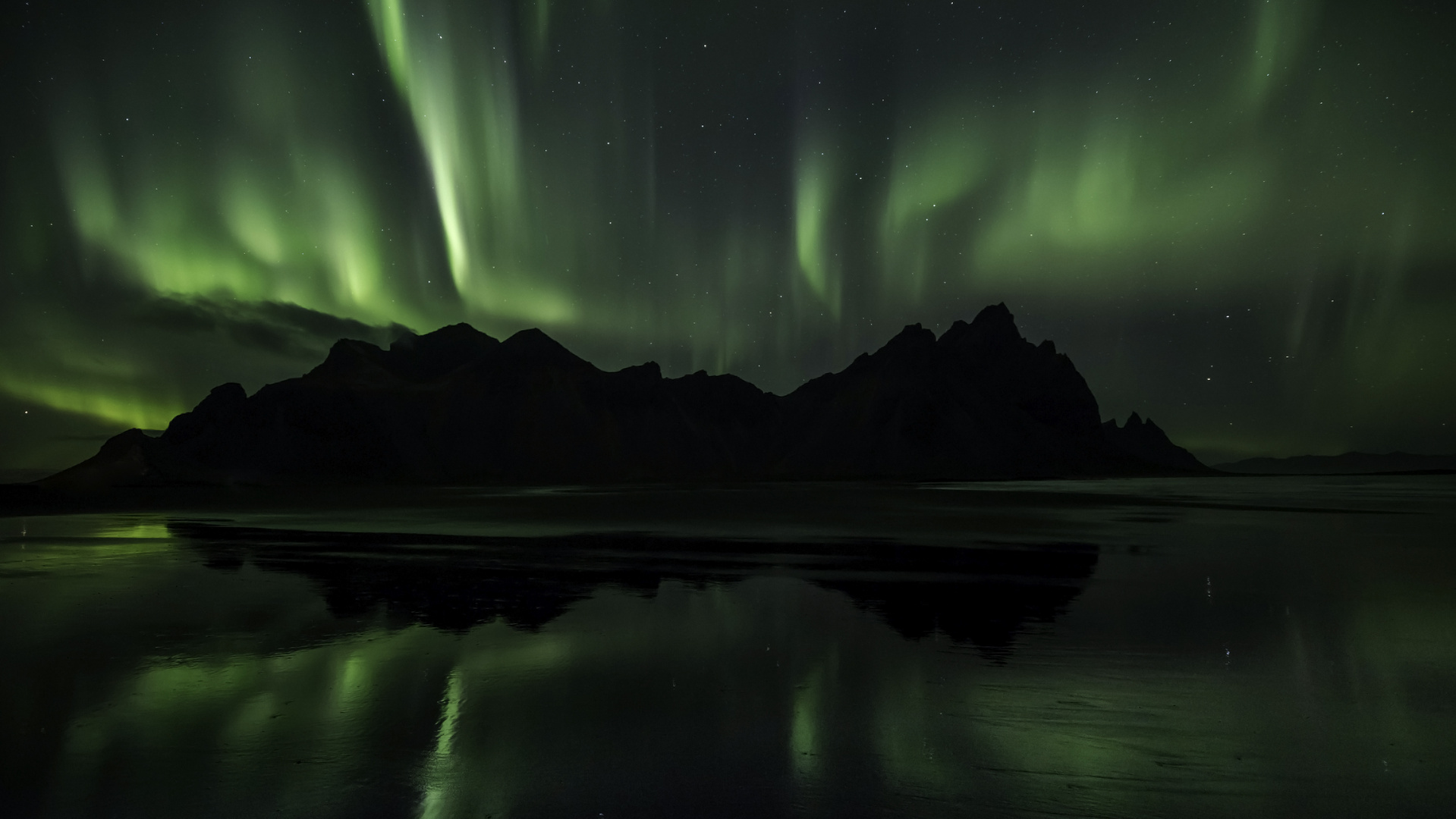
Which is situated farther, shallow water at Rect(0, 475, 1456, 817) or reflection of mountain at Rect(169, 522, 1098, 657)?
reflection of mountain at Rect(169, 522, 1098, 657)

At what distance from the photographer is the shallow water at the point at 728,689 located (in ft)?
21.1

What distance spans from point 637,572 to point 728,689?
36.4 feet

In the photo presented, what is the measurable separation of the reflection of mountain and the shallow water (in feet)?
0.57

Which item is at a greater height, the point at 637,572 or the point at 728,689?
the point at 728,689

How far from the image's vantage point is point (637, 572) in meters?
20.3

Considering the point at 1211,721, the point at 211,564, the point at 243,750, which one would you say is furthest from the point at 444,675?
the point at 211,564

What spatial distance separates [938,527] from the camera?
119 feet

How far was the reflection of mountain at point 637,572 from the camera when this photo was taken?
14.2m

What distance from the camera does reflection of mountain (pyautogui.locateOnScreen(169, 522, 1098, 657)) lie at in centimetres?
1423

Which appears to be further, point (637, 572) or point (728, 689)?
point (637, 572)

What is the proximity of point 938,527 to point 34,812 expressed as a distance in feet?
111

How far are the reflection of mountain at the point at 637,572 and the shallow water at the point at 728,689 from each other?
0.17 metres

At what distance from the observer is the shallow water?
21.1 feet

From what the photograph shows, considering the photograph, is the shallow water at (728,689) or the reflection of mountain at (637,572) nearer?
the shallow water at (728,689)
